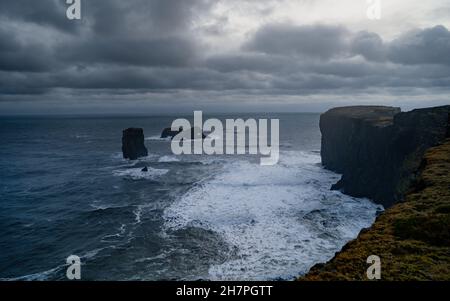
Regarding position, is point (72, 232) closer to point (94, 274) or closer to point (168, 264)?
point (94, 274)

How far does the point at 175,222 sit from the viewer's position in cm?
3578

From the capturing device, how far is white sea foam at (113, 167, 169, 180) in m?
61.1

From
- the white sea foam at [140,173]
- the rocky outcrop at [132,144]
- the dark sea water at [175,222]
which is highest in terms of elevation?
the rocky outcrop at [132,144]

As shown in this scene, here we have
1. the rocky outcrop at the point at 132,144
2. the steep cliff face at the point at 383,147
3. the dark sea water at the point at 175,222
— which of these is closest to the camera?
the dark sea water at the point at 175,222

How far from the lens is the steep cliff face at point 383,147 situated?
36403 mm

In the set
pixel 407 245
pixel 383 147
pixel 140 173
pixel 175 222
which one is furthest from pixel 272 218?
pixel 140 173

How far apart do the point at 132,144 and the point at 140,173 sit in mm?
21275

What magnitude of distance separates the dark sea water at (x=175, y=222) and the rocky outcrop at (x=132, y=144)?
1730cm

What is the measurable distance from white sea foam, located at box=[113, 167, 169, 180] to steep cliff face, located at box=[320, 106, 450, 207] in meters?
33.2

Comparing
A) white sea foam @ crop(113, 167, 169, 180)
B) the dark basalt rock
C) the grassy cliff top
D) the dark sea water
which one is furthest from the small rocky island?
the dark basalt rock

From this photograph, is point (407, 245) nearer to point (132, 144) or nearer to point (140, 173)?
point (140, 173)

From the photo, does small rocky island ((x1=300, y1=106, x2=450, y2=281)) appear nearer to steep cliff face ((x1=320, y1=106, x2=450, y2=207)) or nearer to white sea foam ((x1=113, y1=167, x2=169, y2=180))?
steep cliff face ((x1=320, y1=106, x2=450, y2=207))

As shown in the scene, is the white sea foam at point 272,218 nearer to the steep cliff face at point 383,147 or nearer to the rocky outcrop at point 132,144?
the steep cliff face at point 383,147

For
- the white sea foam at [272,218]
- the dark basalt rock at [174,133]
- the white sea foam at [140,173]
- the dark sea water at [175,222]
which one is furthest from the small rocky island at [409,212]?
the dark basalt rock at [174,133]
